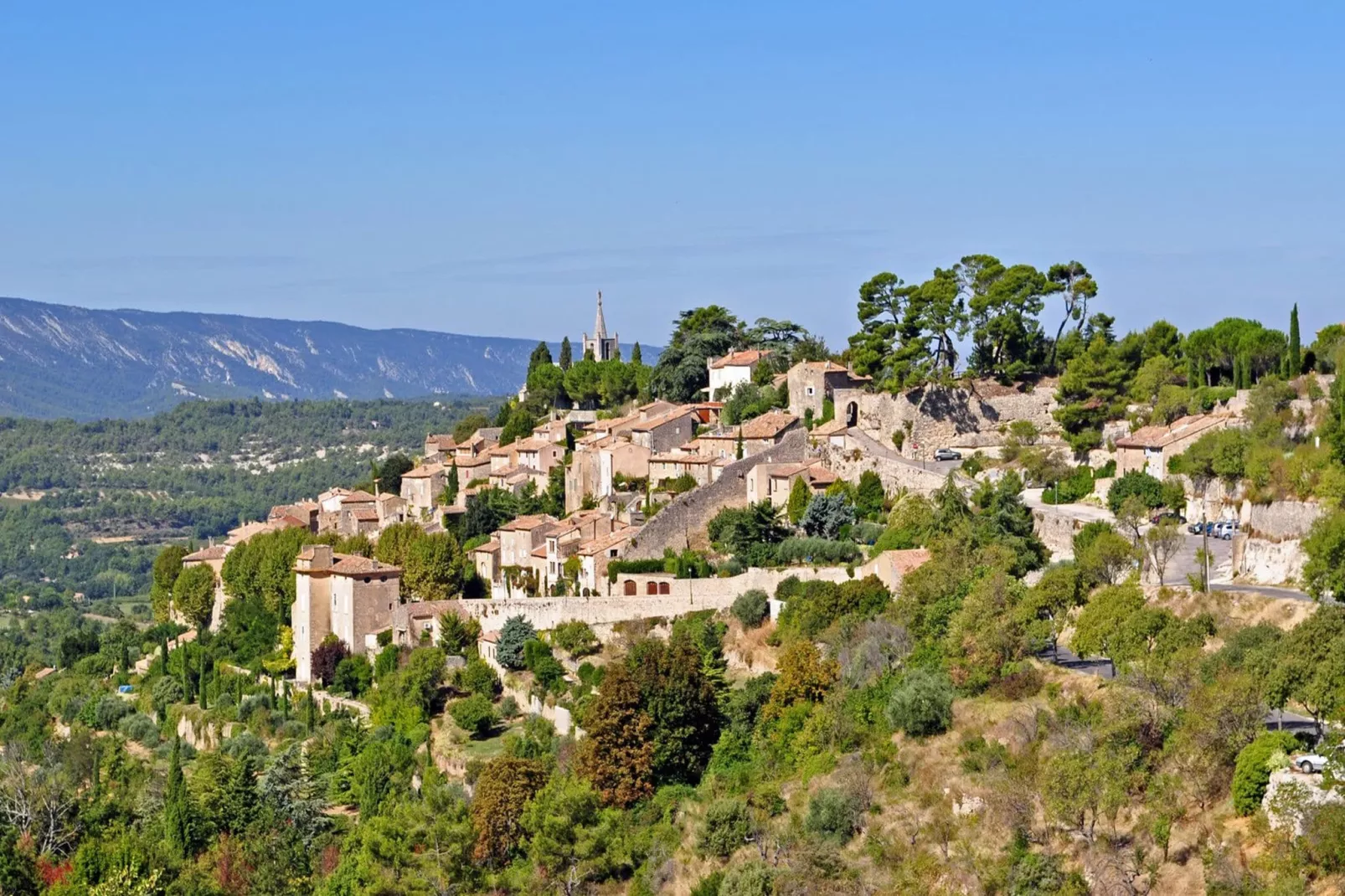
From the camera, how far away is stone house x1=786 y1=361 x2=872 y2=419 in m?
59.7

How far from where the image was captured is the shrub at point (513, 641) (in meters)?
49.5

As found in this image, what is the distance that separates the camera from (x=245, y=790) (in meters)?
47.7

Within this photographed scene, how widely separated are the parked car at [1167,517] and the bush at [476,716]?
15789 millimetres

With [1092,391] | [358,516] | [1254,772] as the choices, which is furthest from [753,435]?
[1254,772]

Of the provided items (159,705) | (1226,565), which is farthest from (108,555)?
(1226,565)

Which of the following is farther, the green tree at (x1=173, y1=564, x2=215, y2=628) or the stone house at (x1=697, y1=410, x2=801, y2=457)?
the green tree at (x1=173, y1=564, x2=215, y2=628)

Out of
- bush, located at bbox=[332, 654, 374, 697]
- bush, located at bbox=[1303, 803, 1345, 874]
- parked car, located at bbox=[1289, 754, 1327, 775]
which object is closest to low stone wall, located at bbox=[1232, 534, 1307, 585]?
parked car, located at bbox=[1289, 754, 1327, 775]

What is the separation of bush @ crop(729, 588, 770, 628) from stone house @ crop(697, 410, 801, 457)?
9024mm

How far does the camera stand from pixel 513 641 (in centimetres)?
4959

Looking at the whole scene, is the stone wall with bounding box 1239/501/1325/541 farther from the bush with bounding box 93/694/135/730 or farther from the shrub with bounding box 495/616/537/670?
the bush with bounding box 93/694/135/730

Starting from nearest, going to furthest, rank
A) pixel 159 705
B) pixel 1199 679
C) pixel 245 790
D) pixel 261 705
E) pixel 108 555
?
pixel 1199 679
pixel 245 790
pixel 261 705
pixel 159 705
pixel 108 555

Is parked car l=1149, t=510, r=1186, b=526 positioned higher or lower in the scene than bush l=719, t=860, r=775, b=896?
higher

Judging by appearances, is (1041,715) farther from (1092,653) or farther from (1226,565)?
(1226,565)

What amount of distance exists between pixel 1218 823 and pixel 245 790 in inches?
948
